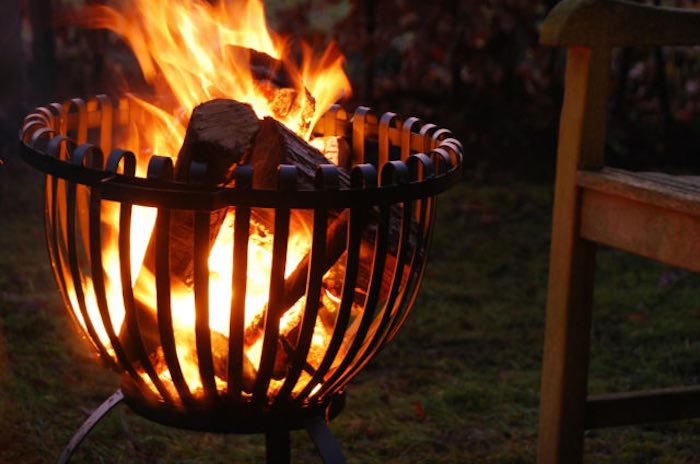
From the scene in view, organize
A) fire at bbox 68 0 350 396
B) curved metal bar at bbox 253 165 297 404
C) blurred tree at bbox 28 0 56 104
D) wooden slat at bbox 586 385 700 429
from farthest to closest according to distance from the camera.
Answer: blurred tree at bbox 28 0 56 104 < wooden slat at bbox 586 385 700 429 < fire at bbox 68 0 350 396 < curved metal bar at bbox 253 165 297 404

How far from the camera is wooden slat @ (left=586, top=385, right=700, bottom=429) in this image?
2.01 meters

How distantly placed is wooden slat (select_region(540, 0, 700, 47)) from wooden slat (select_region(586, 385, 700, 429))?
27.8 inches

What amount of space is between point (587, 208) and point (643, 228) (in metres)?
0.14

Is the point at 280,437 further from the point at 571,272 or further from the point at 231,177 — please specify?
the point at 571,272

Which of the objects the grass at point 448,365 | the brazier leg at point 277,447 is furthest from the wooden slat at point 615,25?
the grass at point 448,365

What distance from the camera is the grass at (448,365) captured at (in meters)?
2.43

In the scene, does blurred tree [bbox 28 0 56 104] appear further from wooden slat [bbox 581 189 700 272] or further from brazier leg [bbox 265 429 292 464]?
wooden slat [bbox 581 189 700 272]

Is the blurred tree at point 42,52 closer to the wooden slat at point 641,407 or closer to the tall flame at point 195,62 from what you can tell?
the tall flame at point 195,62

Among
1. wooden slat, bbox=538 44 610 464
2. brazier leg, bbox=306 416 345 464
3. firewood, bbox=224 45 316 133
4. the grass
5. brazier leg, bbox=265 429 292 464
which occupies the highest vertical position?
firewood, bbox=224 45 316 133

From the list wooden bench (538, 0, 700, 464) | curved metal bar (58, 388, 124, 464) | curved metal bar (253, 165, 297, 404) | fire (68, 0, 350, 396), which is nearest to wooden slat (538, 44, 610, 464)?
wooden bench (538, 0, 700, 464)

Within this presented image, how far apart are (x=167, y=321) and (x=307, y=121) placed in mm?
655

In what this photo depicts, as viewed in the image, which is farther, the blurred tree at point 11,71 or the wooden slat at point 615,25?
the blurred tree at point 11,71

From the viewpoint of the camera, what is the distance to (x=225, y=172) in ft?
5.66

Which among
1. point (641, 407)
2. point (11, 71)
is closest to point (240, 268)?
point (641, 407)
